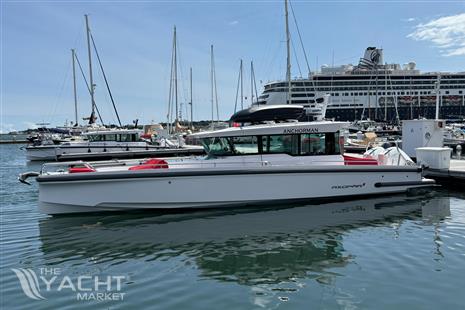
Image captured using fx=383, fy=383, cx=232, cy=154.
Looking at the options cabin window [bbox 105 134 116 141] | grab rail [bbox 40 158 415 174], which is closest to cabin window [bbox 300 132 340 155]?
grab rail [bbox 40 158 415 174]

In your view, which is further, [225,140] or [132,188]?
[225,140]

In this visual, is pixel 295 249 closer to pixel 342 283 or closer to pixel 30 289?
pixel 342 283

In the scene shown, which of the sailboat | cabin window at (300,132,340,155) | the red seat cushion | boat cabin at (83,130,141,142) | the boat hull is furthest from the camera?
boat cabin at (83,130,141,142)

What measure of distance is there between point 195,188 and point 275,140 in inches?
106

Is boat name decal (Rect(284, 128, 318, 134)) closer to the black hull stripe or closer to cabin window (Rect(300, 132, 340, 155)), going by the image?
cabin window (Rect(300, 132, 340, 155))

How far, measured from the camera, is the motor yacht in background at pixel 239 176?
972cm

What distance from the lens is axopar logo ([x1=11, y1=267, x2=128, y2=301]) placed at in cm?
568

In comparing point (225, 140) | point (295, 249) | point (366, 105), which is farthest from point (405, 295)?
point (366, 105)

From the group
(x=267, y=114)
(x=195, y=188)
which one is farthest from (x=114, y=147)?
(x=195, y=188)

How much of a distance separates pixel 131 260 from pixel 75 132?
35.5 meters

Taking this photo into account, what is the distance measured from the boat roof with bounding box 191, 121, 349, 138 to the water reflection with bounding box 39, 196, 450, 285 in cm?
214

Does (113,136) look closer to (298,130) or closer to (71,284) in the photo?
(298,130)

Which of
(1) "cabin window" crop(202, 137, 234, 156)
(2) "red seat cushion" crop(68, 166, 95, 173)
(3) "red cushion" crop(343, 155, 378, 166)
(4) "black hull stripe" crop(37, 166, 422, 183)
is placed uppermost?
(1) "cabin window" crop(202, 137, 234, 156)

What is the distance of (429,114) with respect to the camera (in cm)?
8119
